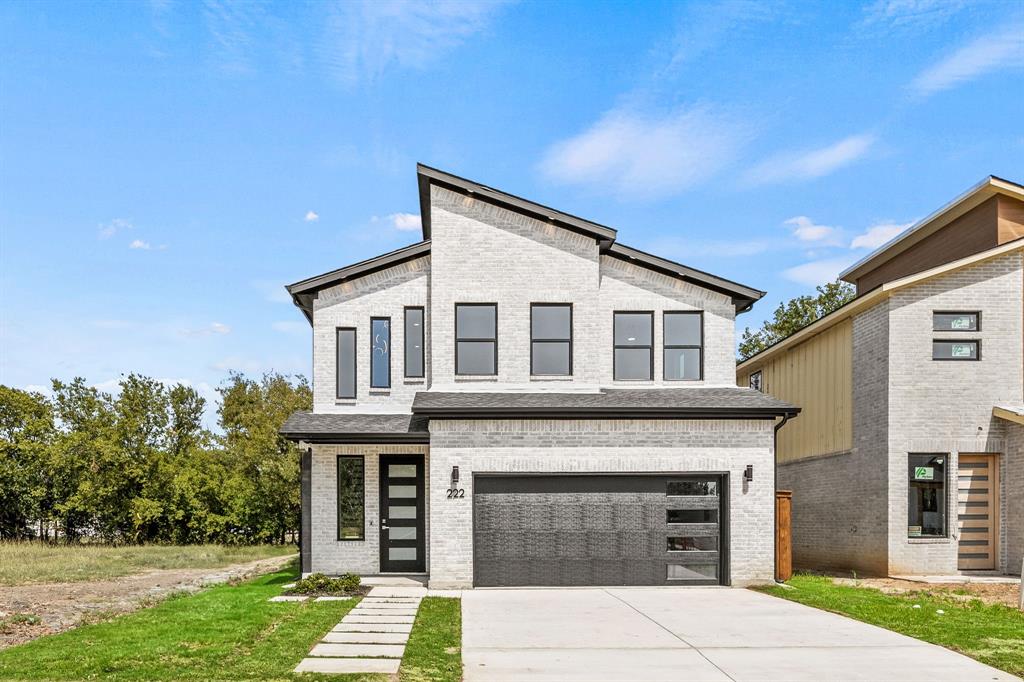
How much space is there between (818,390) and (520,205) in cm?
1086

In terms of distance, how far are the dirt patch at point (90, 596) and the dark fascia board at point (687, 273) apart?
11715 millimetres

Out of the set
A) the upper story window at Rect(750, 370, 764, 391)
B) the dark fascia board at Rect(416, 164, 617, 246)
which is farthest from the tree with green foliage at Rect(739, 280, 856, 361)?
the dark fascia board at Rect(416, 164, 617, 246)

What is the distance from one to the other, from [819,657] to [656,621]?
2.96 meters

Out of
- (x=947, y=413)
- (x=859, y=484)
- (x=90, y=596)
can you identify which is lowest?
(x=90, y=596)

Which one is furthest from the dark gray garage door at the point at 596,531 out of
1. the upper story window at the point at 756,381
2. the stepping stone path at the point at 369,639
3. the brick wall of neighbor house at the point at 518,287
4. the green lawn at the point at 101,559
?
the upper story window at the point at 756,381

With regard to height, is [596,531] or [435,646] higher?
[596,531]

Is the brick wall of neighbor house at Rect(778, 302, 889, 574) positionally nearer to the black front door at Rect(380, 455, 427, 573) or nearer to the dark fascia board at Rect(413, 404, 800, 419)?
the dark fascia board at Rect(413, 404, 800, 419)

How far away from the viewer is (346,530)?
60.5ft

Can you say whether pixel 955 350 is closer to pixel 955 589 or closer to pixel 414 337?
pixel 955 589

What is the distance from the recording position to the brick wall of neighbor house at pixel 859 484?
19.8 metres

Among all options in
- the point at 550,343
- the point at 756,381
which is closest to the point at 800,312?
the point at 756,381

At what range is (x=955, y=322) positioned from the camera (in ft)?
64.9

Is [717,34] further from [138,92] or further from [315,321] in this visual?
[138,92]

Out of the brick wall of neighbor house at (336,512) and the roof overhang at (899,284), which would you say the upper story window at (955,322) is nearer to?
the roof overhang at (899,284)
